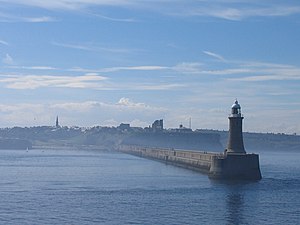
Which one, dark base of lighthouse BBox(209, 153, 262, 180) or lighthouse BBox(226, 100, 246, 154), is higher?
lighthouse BBox(226, 100, 246, 154)

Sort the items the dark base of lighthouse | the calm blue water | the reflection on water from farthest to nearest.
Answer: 1. the dark base of lighthouse
2. the reflection on water
3. the calm blue water

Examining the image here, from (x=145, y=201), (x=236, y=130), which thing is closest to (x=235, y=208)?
(x=145, y=201)

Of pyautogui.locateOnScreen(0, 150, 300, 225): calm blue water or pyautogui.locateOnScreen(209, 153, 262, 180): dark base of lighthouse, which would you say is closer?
pyautogui.locateOnScreen(0, 150, 300, 225): calm blue water

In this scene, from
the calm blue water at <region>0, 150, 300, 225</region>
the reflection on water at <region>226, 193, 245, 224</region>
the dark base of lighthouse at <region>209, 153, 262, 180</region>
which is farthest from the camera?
the dark base of lighthouse at <region>209, 153, 262, 180</region>

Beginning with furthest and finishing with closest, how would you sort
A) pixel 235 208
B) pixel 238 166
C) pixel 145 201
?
pixel 238 166 < pixel 145 201 < pixel 235 208

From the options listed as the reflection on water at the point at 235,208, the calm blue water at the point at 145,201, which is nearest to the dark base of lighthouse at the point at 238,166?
the calm blue water at the point at 145,201

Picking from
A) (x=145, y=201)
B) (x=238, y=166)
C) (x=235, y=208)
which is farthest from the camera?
(x=238, y=166)

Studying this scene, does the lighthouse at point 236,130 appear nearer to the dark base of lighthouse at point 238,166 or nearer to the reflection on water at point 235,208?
the dark base of lighthouse at point 238,166

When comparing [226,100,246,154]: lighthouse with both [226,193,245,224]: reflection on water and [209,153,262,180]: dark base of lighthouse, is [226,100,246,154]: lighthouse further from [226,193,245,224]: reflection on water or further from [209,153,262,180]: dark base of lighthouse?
[226,193,245,224]: reflection on water

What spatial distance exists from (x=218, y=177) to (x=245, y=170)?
2745mm

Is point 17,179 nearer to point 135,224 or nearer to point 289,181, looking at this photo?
point 289,181

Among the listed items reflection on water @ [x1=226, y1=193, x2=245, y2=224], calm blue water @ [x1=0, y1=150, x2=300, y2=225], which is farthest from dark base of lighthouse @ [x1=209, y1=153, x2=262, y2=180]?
reflection on water @ [x1=226, y1=193, x2=245, y2=224]

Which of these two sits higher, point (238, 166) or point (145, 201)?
point (238, 166)

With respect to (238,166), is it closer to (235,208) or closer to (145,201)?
(145,201)
